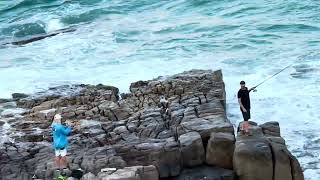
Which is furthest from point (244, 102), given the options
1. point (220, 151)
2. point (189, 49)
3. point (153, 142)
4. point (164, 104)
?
point (189, 49)

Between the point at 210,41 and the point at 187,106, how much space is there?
43.8ft

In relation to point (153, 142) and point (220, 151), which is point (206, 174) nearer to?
point (220, 151)

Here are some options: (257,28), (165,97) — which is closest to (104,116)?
(165,97)

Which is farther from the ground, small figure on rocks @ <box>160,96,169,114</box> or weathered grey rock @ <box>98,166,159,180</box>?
weathered grey rock @ <box>98,166,159,180</box>

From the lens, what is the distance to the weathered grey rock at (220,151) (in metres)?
12.6

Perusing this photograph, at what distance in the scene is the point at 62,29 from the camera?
1366 inches

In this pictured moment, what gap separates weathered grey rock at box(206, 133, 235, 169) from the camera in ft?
41.3

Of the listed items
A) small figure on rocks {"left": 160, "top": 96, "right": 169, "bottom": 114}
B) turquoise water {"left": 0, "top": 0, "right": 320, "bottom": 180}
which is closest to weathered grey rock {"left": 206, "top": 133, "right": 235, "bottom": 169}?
turquoise water {"left": 0, "top": 0, "right": 320, "bottom": 180}

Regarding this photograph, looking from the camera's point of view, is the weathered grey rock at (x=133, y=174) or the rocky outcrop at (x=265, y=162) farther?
the rocky outcrop at (x=265, y=162)

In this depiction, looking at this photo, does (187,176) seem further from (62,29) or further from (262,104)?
(62,29)

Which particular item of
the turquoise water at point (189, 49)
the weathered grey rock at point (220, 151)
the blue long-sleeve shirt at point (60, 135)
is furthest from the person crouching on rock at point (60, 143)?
the turquoise water at point (189, 49)

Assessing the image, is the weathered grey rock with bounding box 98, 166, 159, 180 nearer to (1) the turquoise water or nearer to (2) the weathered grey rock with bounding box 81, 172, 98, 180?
(2) the weathered grey rock with bounding box 81, 172, 98, 180

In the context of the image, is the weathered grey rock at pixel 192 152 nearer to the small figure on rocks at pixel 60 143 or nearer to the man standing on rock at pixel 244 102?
the man standing on rock at pixel 244 102

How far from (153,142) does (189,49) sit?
48.4 feet
